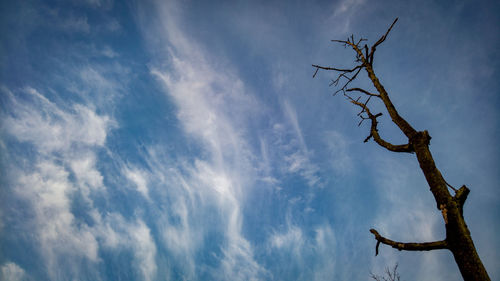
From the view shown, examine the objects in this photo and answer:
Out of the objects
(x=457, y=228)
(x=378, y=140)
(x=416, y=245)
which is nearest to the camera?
(x=457, y=228)

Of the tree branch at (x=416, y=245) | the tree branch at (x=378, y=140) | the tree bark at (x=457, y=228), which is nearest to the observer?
the tree bark at (x=457, y=228)

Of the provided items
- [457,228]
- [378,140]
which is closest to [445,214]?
[457,228]

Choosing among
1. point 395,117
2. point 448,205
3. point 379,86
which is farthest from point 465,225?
point 379,86

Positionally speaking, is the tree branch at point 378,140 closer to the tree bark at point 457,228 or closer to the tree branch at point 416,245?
the tree bark at point 457,228

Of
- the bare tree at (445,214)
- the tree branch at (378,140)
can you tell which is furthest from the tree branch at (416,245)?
the tree branch at (378,140)

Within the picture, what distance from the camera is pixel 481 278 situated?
244cm

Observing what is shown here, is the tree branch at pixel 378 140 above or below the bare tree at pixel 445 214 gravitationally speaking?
above

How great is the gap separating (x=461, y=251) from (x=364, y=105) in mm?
3386

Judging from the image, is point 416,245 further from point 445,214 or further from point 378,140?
point 378,140

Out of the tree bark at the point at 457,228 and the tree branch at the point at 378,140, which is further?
→ the tree branch at the point at 378,140

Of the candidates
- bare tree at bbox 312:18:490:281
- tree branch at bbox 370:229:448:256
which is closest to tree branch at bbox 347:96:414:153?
bare tree at bbox 312:18:490:281

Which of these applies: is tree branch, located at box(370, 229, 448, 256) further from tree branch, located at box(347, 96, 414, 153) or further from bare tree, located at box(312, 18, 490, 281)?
tree branch, located at box(347, 96, 414, 153)

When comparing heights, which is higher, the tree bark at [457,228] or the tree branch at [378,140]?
the tree branch at [378,140]

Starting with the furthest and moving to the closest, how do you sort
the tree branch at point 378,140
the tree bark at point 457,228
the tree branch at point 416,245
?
the tree branch at point 378,140
the tree branch at point 416,245
the tree bark at point 457,228
